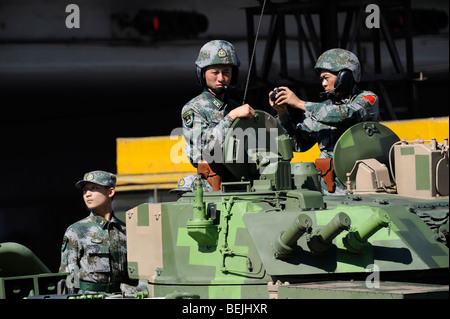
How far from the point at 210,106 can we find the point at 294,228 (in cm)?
275

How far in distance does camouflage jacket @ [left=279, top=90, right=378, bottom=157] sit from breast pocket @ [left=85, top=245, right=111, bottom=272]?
259 cm

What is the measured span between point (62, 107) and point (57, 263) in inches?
362

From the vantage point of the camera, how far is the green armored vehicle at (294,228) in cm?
1042

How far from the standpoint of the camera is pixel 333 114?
12.7 meters

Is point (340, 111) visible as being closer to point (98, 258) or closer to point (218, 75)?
point (218, 75)

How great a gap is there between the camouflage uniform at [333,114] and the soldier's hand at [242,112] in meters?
1.07

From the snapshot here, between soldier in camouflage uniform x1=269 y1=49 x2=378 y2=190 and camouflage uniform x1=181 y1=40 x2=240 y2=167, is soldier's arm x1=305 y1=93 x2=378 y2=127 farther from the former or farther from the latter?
camouflage uniform x1=181 y1=40 x2=240 y2=167

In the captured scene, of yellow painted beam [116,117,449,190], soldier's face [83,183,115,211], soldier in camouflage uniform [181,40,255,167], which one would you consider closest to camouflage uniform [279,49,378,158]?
soldier in camouflage uniform [181,40,255,167]

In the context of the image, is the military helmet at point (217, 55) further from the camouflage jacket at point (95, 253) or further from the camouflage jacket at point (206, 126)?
the camouflage jacket at point (95, 253)

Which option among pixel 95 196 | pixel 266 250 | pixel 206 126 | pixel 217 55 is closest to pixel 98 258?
pixel 95 196

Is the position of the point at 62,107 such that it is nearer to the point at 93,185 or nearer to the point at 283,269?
the point at 93,185

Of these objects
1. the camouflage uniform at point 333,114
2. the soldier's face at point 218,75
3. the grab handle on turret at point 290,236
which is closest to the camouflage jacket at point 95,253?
the soldier's face at point 218,75

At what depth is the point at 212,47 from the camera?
40.7 feet
